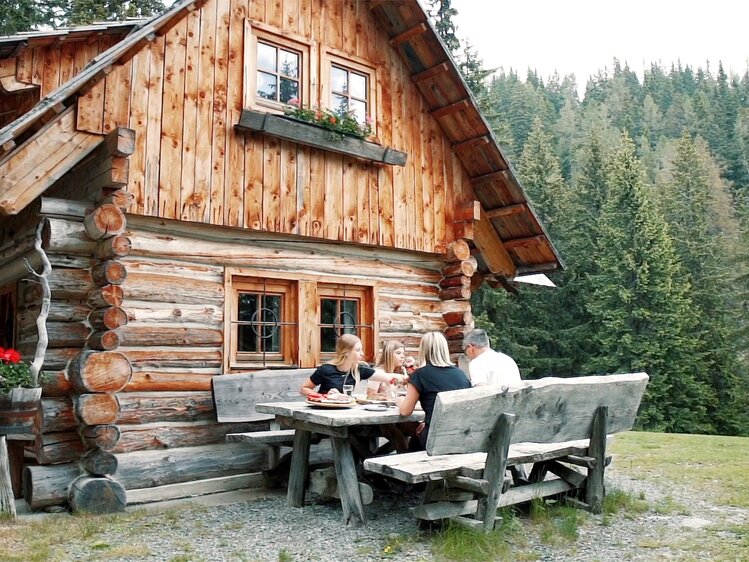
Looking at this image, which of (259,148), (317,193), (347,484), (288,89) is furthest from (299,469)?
(288,89)

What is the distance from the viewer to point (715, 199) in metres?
39.0

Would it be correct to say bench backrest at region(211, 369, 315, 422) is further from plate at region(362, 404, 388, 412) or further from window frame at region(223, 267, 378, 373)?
plate at region(362, 404, 388, 412)

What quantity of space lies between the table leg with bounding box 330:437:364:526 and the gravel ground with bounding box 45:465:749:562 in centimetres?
12

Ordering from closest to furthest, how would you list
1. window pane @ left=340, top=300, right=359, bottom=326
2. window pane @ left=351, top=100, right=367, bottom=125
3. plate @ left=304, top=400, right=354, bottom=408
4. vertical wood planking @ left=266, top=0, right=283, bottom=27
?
plate @ left=304, top=400, right=354, bottom=408, vertical wood planking @ left=266, top=0, right=283, bottom=27, window pane @ left=340, top=300, right=359, bottom=326, window pane @ left=351, top=100, right=367, bottom=125

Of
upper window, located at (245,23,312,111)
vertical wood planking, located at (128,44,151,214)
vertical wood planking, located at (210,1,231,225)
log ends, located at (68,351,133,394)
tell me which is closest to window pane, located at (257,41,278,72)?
upper window, located at (245,23,312,111)

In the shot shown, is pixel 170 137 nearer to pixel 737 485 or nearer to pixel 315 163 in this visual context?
pixel 315 163

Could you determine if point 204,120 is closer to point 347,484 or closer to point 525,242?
point 347,484

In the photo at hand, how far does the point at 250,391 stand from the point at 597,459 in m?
3.95

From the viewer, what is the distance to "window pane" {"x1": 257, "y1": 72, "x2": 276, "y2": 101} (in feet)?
27.5

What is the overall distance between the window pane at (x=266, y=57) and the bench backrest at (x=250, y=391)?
3.93 metres

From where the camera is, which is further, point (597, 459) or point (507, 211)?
point (507, 211)

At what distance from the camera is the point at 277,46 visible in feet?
28.3

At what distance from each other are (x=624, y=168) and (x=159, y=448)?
26808mm

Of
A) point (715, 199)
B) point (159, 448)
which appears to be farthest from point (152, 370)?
point (715, 199)
